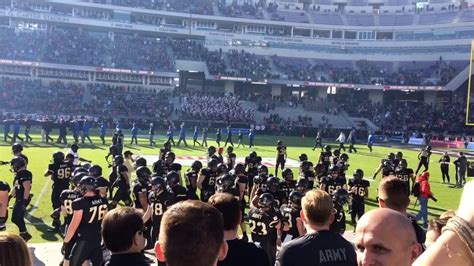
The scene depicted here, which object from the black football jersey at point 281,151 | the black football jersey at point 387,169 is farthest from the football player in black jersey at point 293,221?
the black football jersey at point 281,151

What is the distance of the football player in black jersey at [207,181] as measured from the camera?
12.6m

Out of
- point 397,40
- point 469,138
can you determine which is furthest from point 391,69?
point 469,138

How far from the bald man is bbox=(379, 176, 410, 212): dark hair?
292cm

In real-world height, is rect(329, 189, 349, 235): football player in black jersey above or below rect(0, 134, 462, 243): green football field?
above

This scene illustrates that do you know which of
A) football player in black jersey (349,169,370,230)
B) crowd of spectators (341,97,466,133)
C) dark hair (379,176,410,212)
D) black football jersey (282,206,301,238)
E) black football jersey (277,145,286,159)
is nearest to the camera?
dark hair (379,176,410,212)

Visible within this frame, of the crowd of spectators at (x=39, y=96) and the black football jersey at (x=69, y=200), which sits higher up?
the crowd of spectators at (x=39, y=96)

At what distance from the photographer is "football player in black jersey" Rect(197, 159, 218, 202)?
495 inches

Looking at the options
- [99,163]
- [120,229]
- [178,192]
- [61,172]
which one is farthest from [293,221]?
[99,163]

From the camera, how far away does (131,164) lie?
50.2 feet

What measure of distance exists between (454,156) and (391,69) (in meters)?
30.9

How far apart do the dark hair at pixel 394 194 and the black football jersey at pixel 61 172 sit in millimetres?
9091

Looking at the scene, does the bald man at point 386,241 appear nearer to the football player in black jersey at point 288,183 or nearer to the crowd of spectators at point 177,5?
the football player in black jersey at point 288,183

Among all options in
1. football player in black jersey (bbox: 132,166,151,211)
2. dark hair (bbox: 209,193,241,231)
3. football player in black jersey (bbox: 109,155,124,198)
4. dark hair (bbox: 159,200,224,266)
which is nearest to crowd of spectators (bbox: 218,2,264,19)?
football player in black jersey (bbox: 109,155,124,198)

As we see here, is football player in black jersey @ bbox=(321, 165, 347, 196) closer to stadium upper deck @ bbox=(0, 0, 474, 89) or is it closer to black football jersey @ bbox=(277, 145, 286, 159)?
black football jersey @ bbox=(277, 145, 286, 159)
